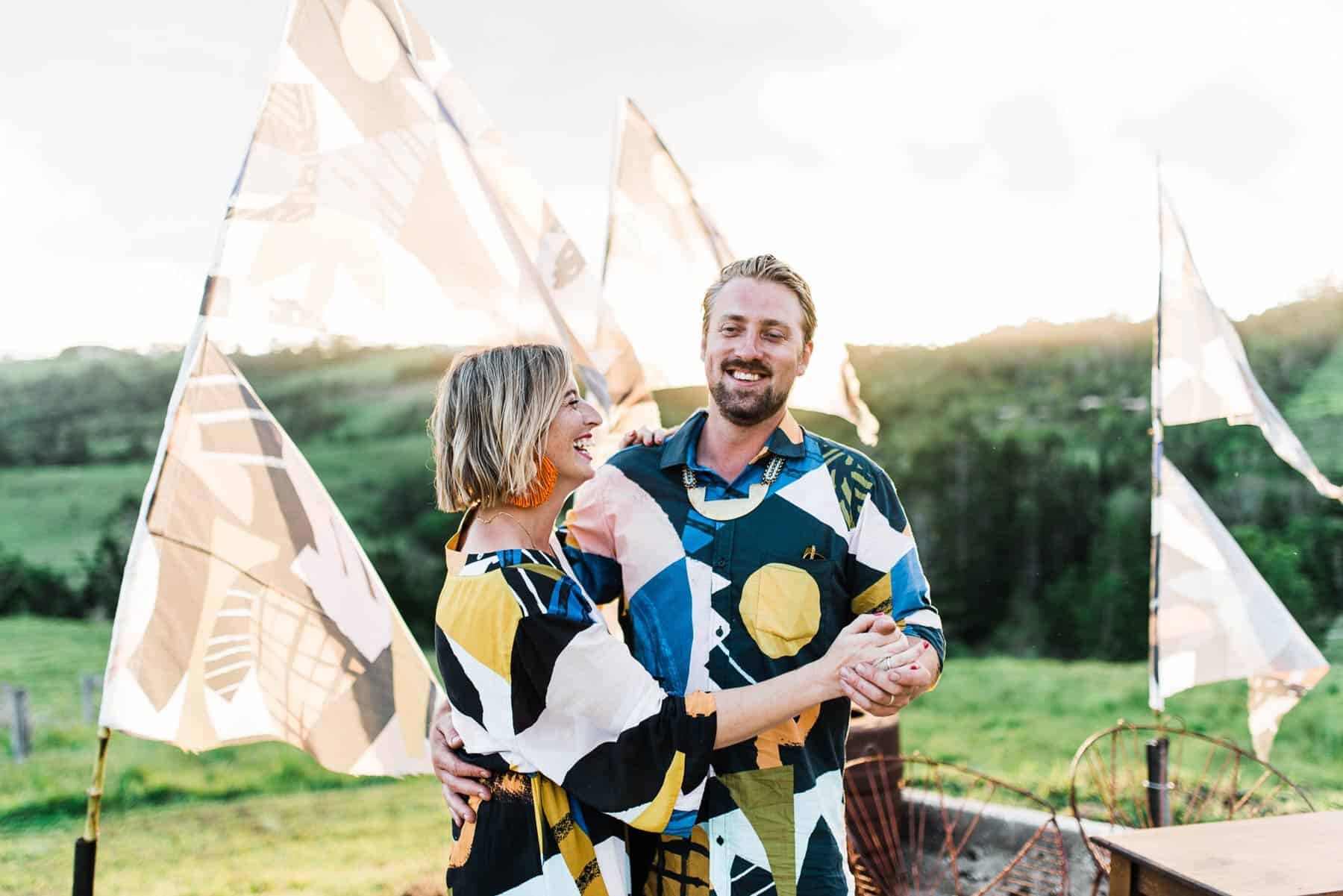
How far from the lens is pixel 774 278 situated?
2.05 meters

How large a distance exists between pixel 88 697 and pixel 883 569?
721 cm

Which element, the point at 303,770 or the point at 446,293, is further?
the point at 303,770

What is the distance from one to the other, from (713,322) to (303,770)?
6.40 metres

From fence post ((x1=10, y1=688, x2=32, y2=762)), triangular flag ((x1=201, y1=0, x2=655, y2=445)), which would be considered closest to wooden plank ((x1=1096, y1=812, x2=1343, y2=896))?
triangular flag ((x1=201, y1=0, x2=655, y2=445))

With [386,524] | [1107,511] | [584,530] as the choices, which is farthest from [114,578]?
[1107,511]

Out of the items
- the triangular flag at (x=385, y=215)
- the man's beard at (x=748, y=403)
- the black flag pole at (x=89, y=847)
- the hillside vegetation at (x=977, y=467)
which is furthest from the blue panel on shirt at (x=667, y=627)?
the hillside vegetation at (x=977, y=467)

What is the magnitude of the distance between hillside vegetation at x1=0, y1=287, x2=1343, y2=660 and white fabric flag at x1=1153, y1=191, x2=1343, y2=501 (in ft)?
20.3

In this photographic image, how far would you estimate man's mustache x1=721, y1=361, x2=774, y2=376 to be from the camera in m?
2.01

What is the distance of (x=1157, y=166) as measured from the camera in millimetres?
3736

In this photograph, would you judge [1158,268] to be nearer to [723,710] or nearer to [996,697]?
[723,710]

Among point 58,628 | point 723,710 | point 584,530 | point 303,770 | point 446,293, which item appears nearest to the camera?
point 723,710

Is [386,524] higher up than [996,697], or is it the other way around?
[386,524]

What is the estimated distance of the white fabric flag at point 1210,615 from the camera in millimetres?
3775

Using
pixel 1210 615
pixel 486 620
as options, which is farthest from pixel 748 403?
pixel 1210 615
